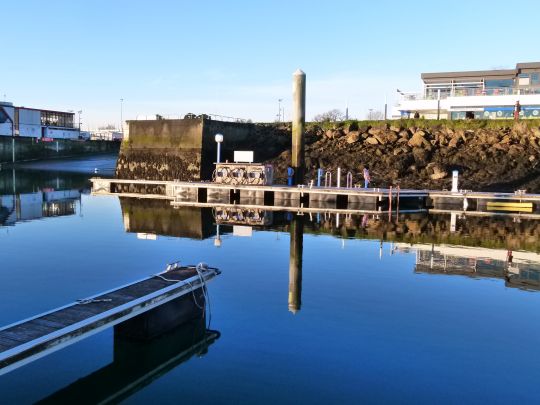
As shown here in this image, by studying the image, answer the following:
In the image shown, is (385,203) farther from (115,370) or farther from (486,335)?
(115,370)

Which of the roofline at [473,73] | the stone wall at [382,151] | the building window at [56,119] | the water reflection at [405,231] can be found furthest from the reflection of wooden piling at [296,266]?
the building window at [56,119]

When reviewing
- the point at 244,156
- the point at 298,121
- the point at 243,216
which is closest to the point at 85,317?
the point at 243,216

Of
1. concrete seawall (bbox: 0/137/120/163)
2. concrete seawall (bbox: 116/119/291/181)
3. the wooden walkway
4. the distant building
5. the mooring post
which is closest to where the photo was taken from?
the wooden walkway

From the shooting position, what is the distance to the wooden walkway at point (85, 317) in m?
5.71

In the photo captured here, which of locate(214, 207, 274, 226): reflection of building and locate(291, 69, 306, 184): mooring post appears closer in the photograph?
locate(214, 207, 274, 226): reflection of building

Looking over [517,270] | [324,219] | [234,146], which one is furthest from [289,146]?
[517,270]

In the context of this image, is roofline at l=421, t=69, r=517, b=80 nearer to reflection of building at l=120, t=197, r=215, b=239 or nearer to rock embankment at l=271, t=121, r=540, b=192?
rock embankment at l=271, t=121, r=540, b=192

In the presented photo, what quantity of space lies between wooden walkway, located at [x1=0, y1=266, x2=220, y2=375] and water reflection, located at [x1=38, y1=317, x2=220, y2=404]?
62 centimetres

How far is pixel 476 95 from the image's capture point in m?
42.5

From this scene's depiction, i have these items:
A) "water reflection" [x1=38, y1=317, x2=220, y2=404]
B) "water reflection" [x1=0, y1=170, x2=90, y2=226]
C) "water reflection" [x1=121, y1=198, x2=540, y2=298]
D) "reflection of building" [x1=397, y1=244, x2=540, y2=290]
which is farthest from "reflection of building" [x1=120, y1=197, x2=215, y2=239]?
"water reflection" [x1=38, y1=317, x2=220, y2=404]

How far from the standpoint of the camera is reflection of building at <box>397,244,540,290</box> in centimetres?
1255

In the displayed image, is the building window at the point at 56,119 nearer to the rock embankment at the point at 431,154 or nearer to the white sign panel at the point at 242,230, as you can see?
the rock embankment at the point at 431,154

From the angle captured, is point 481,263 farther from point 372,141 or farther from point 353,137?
point 353,137

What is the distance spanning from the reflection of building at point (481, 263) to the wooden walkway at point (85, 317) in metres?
7.06
